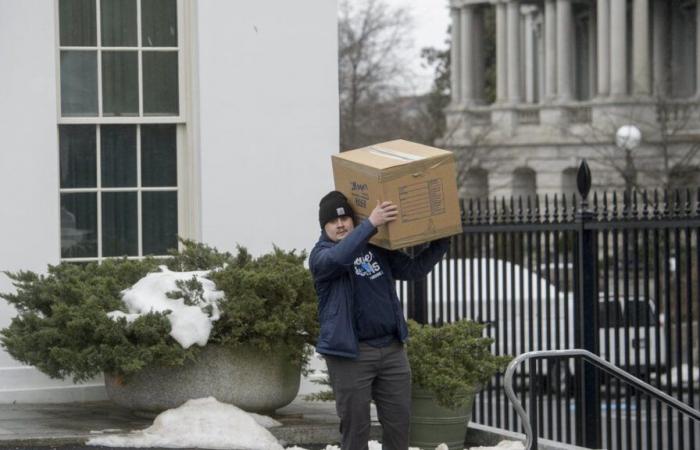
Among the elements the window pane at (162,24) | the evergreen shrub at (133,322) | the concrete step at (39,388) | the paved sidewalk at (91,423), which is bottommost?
the paved sidewalk at (91,423)

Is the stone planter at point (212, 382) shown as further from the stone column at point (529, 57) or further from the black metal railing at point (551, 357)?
the stone column at point (529, 57)

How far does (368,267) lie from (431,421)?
2152 mm

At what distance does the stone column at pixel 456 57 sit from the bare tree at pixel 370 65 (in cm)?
1108

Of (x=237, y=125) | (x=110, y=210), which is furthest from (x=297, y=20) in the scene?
(x=110, y=210)

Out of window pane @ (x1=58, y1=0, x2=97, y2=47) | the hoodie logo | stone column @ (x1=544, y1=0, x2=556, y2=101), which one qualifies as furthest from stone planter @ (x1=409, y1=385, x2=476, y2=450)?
stone column @ (x1=544, y1=0, x2=556, y2=101)

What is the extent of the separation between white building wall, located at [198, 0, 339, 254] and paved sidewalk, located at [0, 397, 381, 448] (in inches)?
62.0

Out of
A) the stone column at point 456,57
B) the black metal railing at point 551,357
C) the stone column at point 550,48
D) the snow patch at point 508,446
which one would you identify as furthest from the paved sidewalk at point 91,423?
the stone column at point 456,57

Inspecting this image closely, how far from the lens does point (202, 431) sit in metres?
9.80

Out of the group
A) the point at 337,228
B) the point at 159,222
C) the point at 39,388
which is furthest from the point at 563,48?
the point at 337,228

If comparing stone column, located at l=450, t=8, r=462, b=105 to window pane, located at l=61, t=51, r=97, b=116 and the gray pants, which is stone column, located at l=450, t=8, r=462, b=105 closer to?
window pane, located at l=61, t=51, r=97, b=116

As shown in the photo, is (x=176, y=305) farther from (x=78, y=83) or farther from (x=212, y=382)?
(x=78, y=83)

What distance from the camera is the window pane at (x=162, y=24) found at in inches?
474

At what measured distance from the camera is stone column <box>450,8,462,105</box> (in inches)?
2571

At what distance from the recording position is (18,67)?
11531mm
